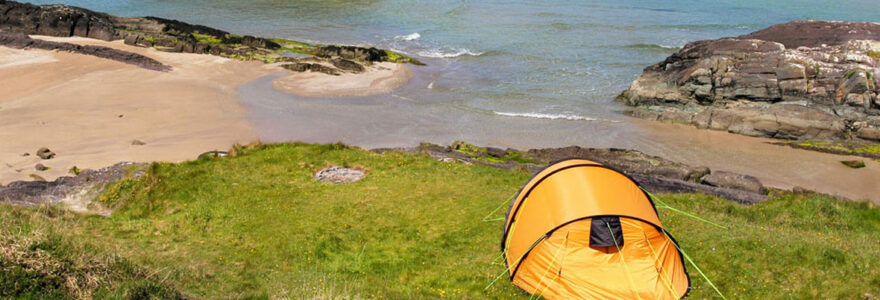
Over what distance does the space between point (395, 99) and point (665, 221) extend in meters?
27.1

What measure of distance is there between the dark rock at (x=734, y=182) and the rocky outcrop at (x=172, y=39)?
30.2 meters

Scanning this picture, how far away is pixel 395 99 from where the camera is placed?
136 feet

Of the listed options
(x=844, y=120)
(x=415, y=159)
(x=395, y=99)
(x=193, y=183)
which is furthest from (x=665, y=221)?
(x=395, y=99)

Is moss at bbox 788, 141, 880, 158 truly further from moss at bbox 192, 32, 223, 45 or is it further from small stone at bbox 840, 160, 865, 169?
moss at bbox 192, 32, 223, 45

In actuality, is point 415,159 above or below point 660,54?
below

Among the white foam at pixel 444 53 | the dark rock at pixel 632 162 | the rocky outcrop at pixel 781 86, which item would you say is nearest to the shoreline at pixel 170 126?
the rocky outcrop at pixel 781 86

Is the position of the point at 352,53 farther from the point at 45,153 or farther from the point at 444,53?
the point at 45,153

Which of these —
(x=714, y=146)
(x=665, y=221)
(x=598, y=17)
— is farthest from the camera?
(x=598, y=17)

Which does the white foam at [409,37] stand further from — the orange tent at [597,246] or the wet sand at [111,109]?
the orange tent at [597,246]

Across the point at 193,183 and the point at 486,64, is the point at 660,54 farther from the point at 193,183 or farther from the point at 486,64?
the point at 193,183


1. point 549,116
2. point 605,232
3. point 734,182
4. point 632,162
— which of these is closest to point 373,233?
point 605,232

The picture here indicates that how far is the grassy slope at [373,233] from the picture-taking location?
504 inches

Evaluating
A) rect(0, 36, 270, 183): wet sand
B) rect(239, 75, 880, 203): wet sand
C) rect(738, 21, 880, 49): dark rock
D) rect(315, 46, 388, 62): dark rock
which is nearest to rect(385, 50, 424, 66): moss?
rect(315, 46, 388, 62): dark rock

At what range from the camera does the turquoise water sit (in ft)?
146
